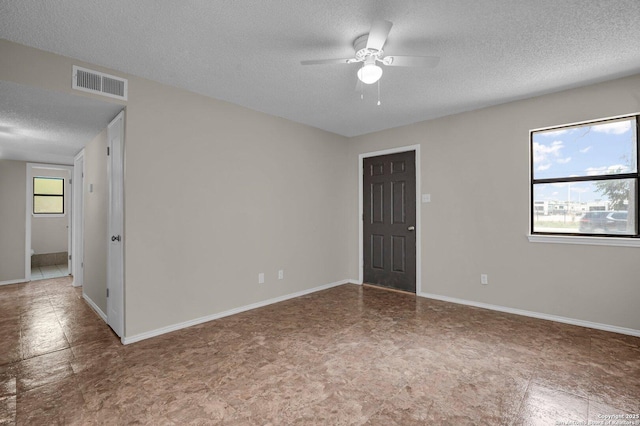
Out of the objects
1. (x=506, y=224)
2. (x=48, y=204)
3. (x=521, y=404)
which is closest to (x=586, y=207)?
(x=506, y=224)

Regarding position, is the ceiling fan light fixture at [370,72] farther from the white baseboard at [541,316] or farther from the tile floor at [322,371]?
the white baseboard at [541,316]

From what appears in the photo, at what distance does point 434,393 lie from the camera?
6.86 feet

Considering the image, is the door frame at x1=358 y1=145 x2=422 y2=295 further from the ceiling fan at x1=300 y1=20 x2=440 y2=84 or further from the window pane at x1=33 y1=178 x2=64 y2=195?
the window pane at x1=33 y1=178 x2=64 y2=195

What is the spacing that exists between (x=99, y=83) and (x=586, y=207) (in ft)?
16.9

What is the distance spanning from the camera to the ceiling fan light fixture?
2300 millimetres

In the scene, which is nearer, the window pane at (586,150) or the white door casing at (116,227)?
the white door casing at (116,227)

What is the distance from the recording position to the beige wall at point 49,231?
6887 millimetres

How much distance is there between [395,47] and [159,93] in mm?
2390

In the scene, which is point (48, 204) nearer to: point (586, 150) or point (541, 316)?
point (541, 316)

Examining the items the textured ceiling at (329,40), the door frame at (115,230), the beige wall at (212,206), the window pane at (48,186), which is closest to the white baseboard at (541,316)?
the beige wall at (212,206)

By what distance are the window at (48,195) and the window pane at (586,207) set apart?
31.5 feet

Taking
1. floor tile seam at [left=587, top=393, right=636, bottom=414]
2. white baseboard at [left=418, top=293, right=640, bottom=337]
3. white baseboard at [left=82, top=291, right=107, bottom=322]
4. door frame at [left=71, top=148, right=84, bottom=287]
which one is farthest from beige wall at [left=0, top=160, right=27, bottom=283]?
floor tile seam at [left=587, top=393, right=636, bottom=414]

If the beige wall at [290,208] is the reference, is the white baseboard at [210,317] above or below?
below

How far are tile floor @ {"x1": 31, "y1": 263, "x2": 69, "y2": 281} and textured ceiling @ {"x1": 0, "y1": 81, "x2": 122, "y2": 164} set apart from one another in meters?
2.43
